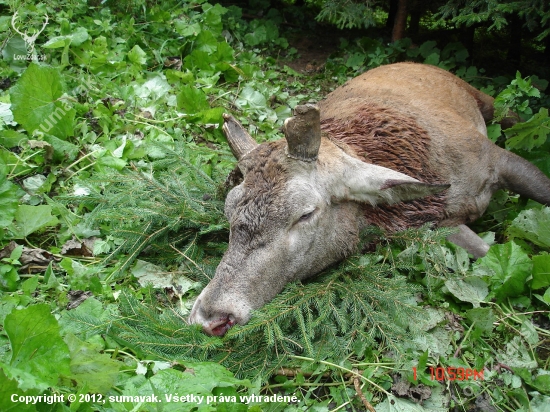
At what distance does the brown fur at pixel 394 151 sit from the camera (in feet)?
14.1

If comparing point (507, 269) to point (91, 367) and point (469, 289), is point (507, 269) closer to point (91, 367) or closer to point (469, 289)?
point (469, 289)

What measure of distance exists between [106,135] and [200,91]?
3.96 feet

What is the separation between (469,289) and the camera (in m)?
3.92

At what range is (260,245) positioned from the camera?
356 cm

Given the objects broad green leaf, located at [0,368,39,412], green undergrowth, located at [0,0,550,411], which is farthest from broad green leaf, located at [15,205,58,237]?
broad green leaf, located at [0,368,39,412]

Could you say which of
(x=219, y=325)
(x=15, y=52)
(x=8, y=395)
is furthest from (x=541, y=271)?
(x=15, y=52)

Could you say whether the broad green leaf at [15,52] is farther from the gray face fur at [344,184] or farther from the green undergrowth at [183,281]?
the gray face fur at [344,184]

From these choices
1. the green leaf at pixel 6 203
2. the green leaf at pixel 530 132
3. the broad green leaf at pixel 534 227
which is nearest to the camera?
the green leaf at pixel 6 203

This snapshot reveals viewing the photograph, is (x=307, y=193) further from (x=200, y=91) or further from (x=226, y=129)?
(x=200, y=91)

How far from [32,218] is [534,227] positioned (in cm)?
404

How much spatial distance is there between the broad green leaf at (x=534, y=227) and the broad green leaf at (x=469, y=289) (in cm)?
Answer: 69

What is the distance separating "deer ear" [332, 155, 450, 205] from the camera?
380 cm

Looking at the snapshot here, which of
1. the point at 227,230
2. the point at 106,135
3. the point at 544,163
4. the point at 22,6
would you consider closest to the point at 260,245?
the point at 227,230

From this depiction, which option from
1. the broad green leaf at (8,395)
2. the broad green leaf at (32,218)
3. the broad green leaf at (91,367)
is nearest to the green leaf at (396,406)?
the broad green leaf at (91,367)
